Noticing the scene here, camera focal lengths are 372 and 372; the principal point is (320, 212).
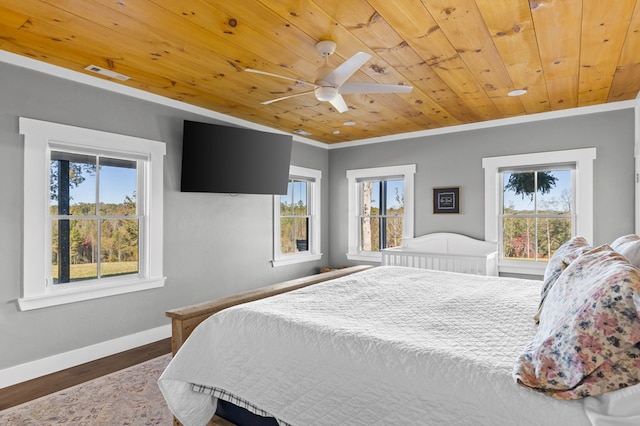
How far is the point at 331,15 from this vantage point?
2.12 m

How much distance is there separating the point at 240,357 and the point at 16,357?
2142 mm

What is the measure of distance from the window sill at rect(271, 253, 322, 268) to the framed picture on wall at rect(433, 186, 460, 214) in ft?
6.02

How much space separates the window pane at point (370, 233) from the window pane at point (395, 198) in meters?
0.27

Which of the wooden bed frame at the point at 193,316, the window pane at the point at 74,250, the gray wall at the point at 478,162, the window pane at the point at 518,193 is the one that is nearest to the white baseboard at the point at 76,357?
the window pane at the point at 74,250

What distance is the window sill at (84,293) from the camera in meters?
2.76

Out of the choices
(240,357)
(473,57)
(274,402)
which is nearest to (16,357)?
(240,357)

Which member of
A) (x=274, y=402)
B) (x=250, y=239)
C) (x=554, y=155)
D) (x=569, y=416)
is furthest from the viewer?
(x=250, y=239)

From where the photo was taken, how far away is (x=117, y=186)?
3.40 metres

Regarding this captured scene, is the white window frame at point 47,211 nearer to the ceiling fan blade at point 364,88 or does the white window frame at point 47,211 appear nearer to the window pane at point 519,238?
the ceiling fan blade at point 364,88

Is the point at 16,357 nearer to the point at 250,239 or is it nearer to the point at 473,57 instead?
the point at 250,239

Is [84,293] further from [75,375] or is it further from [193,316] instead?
[193,316]

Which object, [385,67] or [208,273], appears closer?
[385,67]

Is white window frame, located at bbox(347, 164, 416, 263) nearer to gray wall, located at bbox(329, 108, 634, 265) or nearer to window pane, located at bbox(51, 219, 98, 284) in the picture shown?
gray wall, located at bbox(329, 108, 634, 265)

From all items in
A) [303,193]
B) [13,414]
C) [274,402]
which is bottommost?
[13,414]
